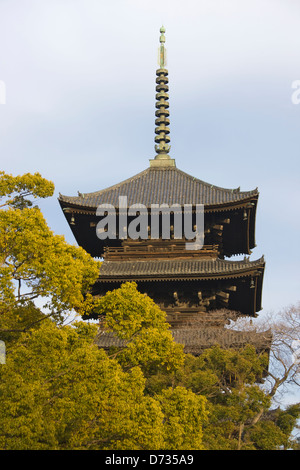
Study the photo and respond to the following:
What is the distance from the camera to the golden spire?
32031 millimetres

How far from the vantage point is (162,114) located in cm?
3450

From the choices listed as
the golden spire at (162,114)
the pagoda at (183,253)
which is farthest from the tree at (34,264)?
the golden spire at (162,114)

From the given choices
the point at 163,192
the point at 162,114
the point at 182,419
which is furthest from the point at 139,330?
the point at 162,114

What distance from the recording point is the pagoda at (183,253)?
82.4 ft

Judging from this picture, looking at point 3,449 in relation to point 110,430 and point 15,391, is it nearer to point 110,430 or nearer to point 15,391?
point 15,391

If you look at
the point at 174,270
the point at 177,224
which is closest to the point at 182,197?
the point at 177,224

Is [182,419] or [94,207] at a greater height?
[94,207]

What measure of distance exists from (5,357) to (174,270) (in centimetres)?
1036

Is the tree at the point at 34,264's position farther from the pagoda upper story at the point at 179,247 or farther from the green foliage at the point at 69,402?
the pagoda upper story at the point at 179,247

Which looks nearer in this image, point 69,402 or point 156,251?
point 69,402

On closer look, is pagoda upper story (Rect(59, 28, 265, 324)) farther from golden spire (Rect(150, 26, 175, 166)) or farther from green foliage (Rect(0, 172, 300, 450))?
green foliage (Rect(0, 172, 300, 450))

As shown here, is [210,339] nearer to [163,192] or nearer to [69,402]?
[163,192]

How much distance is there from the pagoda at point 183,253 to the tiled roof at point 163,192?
4cm

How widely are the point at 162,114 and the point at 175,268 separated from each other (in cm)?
1109
